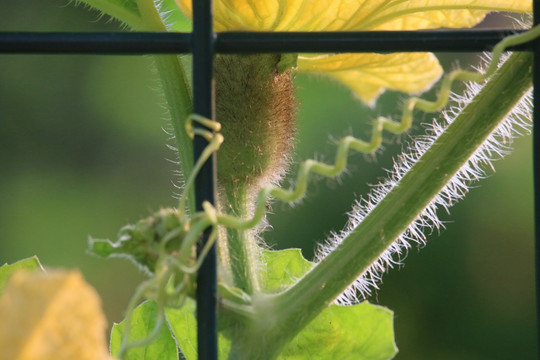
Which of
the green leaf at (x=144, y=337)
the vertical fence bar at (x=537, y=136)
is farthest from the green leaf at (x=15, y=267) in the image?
the vertical fence bar at (x=537, y=136)

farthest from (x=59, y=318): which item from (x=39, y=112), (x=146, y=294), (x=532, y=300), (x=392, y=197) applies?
(x=39, y=112)

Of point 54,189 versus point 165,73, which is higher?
point 165,73

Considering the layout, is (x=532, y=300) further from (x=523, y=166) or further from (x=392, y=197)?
(x=392, y=197)

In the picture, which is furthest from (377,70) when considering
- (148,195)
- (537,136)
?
(148,195)

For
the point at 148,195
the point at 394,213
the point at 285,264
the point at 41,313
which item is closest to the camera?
the point at 41,313

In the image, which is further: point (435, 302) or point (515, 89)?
point (435, 302)

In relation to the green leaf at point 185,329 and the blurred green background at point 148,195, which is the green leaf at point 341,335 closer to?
the green leaf at point 185,329

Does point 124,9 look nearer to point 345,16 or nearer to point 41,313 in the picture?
point 345,16
